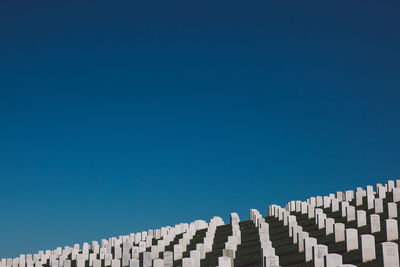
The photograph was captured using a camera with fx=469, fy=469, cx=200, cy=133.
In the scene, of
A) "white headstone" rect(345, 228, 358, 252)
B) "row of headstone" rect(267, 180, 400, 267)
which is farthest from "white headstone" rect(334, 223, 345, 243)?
"white headstone" rect(345, 228, 358, 252)

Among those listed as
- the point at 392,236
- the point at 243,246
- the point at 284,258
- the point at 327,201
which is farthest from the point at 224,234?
the point at 392,236

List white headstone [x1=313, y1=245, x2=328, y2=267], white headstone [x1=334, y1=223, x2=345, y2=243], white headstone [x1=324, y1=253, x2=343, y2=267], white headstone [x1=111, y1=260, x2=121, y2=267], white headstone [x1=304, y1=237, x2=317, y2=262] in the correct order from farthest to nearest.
Result: 1. white headstone [x1=111, y1=260, x2=121, y2=267]
2. white headstone [x1=334, y1=223, x2=345, y2=243]
3. white headstone [x1=304, y1=237, x2=317, y2=262]
4. white headstone [x1=313, y1=245, x2=328, y2=267]
5. white headstone [x1=324, y1=253, x2=343, y2=267]

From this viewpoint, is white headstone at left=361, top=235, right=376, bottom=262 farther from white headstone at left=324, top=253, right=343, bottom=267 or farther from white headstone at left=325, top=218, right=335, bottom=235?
white headstone at left=325, top=218, right=335, bottom=235

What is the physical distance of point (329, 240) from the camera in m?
15.9

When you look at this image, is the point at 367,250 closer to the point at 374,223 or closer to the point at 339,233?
the point at 339,233

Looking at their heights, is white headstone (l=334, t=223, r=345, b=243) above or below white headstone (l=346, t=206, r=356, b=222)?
below

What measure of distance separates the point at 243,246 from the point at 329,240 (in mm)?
3714

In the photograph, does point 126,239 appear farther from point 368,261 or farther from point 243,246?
point 368,261

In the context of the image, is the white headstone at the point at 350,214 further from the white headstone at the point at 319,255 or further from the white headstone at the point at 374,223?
the white headstone at the point at 319,255

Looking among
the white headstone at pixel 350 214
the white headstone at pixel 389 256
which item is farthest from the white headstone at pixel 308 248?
the white headstone at pixel 350 214

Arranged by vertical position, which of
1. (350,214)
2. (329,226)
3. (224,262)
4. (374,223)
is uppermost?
(350,214)

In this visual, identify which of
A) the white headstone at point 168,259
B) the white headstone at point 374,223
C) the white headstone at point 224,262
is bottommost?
the white headstone at point 224,262

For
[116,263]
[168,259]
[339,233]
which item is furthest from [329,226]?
[116,263]

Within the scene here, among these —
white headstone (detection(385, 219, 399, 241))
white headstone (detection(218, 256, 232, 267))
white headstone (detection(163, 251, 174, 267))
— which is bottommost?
white headstone (detection(218, 256, 232, 267))
